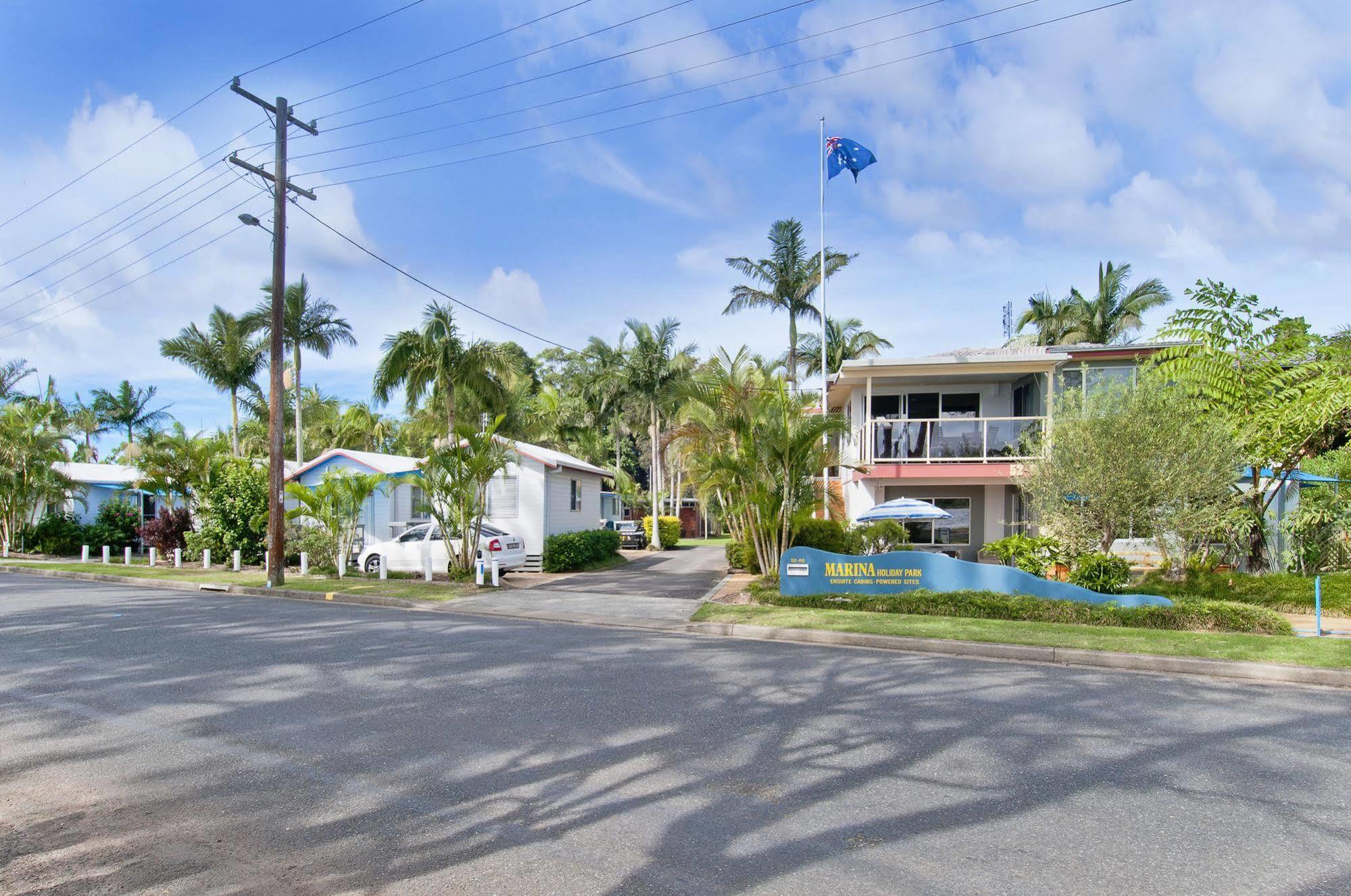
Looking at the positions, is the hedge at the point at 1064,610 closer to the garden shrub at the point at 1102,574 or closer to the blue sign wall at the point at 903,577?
the blue sign wall at the point at 903,577

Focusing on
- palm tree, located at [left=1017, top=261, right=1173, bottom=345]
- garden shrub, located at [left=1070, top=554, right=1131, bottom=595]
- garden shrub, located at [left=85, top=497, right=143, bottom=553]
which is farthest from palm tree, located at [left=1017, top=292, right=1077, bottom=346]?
garden shrub, located at [left=85, top=497, right=143, bottom=553]

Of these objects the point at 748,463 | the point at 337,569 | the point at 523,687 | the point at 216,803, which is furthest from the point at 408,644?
the point at 337,569

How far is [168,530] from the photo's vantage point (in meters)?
25.6

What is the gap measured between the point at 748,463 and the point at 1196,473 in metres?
8.12

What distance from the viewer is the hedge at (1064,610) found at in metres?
11.9

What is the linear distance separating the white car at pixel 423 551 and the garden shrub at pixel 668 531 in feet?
57.1

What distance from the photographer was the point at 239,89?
17344mm

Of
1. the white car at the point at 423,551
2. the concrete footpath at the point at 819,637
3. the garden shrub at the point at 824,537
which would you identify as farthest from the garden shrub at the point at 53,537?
the garden shrub at the point at 824,537

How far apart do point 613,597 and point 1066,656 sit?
357 inches

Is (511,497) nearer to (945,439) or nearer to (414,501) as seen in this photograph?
(414,501)

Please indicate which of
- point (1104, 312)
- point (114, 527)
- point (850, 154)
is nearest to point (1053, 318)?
point (1104, 312)

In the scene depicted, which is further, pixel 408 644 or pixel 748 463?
pixel 748 463

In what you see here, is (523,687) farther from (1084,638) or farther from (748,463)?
(748,463)

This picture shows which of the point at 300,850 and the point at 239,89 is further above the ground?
the point at 239,89
